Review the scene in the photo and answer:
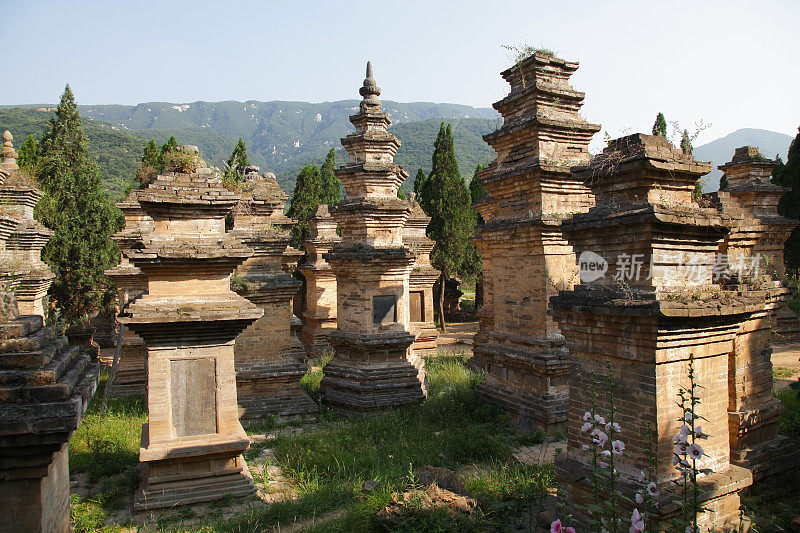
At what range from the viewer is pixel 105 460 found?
839 centimetres

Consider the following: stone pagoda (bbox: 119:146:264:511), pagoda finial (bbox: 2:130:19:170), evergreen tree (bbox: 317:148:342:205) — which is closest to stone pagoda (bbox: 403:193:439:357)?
pagoda finial (bbox: 2:130:19:170)

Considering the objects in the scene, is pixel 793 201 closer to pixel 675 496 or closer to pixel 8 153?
pixel 675 496

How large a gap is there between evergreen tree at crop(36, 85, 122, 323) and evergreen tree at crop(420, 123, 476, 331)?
52.9 ft

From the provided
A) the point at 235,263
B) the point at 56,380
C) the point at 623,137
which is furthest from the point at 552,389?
the point at 56,380

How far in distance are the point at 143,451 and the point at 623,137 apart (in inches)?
287

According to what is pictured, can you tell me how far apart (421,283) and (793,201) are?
1697cm

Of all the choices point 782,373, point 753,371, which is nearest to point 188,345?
point 753,371

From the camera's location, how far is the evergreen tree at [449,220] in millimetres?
27719

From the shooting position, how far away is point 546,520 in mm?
5422

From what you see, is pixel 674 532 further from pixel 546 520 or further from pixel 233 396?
pixel 233 396

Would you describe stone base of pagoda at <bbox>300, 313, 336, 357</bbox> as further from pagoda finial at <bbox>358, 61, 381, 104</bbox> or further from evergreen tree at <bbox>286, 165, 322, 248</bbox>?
evergreen tree at <bbox>286, 165, 322, 248</bbox>

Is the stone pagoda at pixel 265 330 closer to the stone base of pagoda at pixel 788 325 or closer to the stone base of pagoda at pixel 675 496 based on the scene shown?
the stone base of pagoda at pixel 675 496

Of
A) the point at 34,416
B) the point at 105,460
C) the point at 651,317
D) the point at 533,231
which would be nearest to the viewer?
the point at 34,416

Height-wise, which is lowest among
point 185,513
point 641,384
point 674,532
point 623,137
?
point 185,513
